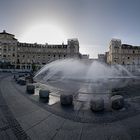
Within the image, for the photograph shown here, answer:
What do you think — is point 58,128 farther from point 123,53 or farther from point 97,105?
point 123,53

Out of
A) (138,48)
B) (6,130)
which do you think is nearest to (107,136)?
(6,130)

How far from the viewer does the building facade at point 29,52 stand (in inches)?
3330

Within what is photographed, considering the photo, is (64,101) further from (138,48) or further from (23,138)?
(138,48)

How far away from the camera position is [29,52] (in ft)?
298

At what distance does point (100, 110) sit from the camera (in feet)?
23.7

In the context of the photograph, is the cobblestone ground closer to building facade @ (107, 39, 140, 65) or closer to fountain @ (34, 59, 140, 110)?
fountain @ (34, 59, 140, 110)

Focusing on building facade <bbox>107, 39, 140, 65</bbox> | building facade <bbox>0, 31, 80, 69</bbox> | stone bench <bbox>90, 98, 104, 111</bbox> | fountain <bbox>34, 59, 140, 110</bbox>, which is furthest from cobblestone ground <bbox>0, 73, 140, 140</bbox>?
building facade <bbox>107, 39, 140, 65</bbox>

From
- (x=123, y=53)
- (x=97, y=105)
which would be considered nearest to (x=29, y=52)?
(x=123, y=53)

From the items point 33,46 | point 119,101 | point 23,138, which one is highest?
point 33,46

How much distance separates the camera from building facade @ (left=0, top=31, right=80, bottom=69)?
84.6 m

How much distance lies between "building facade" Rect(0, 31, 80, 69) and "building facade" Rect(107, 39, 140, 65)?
28011 millimetres

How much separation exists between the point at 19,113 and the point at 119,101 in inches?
215

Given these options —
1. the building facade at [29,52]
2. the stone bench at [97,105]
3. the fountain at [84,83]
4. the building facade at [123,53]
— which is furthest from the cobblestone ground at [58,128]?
the building facade at [123,53]

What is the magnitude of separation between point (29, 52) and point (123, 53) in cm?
6636
